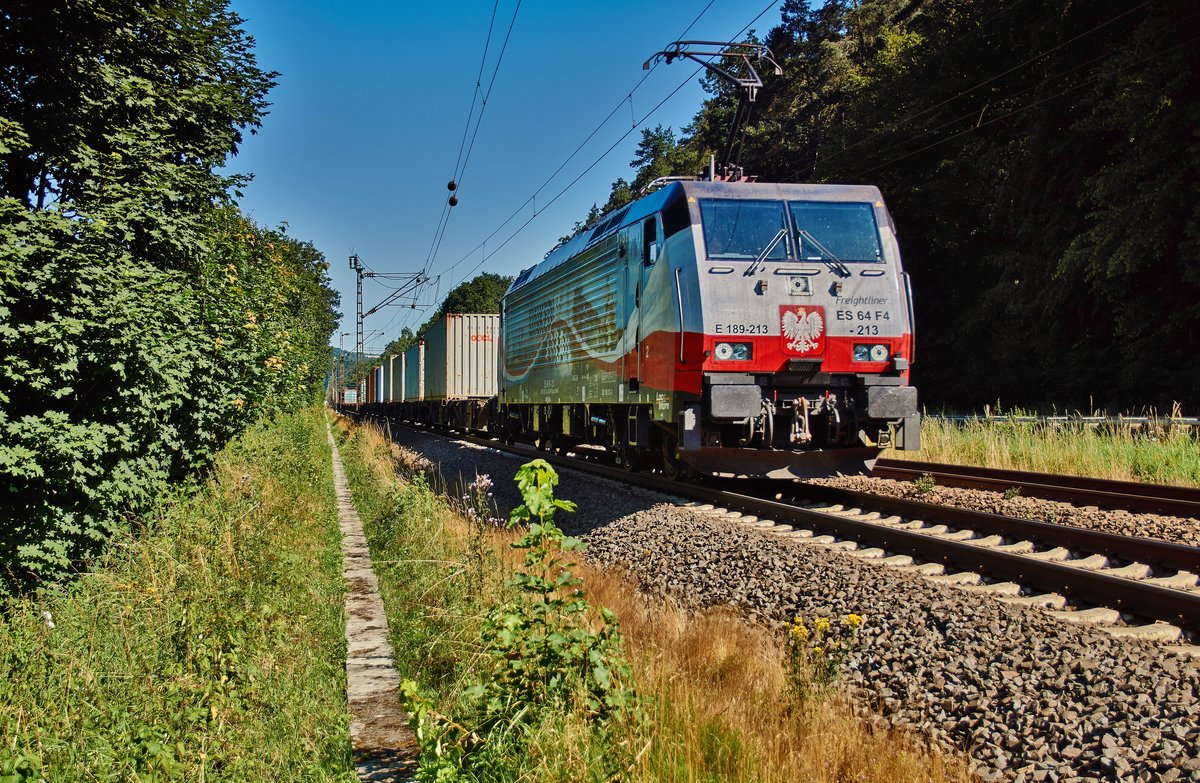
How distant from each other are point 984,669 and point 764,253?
19.1 feet

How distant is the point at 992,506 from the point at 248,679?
23.2 feet

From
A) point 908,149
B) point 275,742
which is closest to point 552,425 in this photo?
point 275,742

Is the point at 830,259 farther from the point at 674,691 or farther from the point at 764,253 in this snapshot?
the point at 674,691

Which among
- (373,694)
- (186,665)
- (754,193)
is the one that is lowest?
(373,694)

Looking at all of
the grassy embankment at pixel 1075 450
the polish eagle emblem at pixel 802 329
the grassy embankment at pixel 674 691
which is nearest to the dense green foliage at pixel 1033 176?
the grassy embankment at pixel 1075 450

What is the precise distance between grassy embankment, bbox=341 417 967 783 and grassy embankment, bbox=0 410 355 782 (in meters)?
0.59

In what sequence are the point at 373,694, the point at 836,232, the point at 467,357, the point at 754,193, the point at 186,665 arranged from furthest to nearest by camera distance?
the point at 467,357
the point at 754,193
the point at 836,232
the point at 373,694
the point at 186,665

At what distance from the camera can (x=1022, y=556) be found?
230 inches

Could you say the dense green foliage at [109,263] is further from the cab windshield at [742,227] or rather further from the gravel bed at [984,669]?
the cab windshield at [742,227]

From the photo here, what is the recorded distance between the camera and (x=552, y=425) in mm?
15945

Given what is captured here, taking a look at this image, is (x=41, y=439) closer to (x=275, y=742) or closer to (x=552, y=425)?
(x=275, y=742)

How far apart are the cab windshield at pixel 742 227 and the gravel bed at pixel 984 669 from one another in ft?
11.4

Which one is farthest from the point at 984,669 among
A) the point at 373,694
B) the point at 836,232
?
the point at 836,232

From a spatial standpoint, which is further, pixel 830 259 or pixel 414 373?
pixel 414 373
